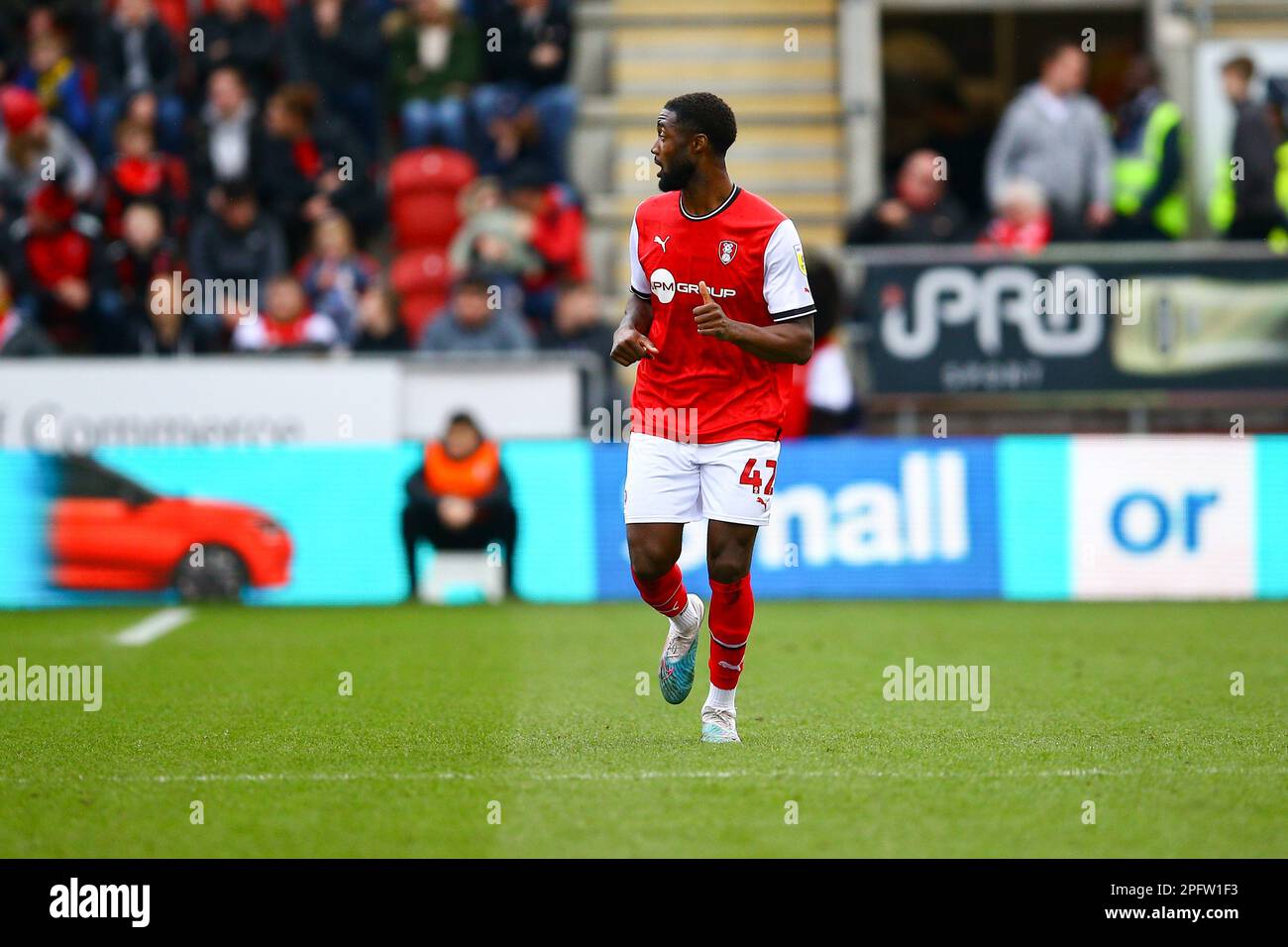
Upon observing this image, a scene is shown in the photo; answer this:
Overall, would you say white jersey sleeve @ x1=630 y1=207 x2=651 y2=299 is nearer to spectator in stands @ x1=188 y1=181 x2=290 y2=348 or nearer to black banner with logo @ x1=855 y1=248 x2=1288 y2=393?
black banner with logo @ x1=855 y1=248 x2=1288 y2=393

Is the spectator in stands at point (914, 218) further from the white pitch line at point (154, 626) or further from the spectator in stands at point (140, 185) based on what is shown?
the white pitch line at point (154, 626)

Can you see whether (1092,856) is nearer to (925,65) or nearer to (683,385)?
(683,385)

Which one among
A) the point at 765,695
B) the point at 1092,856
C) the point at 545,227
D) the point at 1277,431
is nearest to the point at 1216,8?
the point at 1277,431

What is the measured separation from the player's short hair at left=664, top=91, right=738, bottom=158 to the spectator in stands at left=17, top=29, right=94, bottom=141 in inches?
474

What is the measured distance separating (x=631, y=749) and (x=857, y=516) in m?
7.24

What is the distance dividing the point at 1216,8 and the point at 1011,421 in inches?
214

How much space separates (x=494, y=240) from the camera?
16797 mm

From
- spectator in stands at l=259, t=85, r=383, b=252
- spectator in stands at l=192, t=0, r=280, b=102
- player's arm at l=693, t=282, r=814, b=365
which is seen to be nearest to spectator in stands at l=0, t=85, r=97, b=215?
spectator in stands at l=192, t=0, r=280, b=102

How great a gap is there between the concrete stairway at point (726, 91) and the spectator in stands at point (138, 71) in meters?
3.72

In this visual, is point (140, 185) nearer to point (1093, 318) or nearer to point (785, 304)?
point (1093, 318)

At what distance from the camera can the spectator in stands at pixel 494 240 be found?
16781 millimetres

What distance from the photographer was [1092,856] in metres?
5.57

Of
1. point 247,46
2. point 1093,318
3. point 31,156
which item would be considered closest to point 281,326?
point 31,156

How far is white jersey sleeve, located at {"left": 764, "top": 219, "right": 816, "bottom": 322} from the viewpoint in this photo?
745 cm
